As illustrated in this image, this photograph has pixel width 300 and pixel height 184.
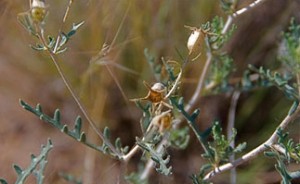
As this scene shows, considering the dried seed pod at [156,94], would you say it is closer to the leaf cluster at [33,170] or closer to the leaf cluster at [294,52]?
the leaf cluster at [33,170]

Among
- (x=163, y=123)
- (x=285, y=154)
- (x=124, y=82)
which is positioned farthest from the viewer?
(x=124, y=82)

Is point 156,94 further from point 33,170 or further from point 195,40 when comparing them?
point 33,170

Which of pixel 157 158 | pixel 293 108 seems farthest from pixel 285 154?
pixel 157 158

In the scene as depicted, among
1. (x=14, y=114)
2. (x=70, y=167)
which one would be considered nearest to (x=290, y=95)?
(x=70, y=167)

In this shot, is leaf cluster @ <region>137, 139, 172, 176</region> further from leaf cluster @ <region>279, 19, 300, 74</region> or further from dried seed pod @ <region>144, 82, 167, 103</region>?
leaf cluster @ <region>279, 19, 300, 74</region>

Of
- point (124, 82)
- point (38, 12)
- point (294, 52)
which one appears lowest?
point (124, 82)

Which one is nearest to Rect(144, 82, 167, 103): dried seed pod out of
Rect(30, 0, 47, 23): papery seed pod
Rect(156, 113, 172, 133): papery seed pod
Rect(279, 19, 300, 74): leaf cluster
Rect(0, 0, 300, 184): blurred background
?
Rect(156, 113, 172, 133): papery seed pod

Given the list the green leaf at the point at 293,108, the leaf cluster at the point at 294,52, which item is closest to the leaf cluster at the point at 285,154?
the green leaf at the point at 293,108

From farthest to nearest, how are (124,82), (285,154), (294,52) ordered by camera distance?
(124,82), (294,52), (285,154)

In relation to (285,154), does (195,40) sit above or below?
above
